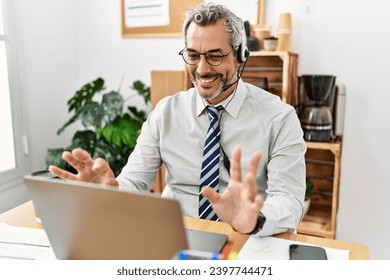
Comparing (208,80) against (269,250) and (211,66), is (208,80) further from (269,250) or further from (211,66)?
(269,250)

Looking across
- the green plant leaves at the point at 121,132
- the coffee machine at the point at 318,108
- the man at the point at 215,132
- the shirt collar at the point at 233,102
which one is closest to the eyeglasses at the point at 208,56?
the man at the point at 215,132

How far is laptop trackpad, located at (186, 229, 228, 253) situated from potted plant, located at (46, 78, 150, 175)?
1.45 m

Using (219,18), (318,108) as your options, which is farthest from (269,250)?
(318,108)

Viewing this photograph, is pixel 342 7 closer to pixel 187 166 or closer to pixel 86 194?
pixel 187 166

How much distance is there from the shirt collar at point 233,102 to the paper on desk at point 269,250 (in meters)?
0.56

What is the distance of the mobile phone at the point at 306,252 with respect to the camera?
0.81 meters

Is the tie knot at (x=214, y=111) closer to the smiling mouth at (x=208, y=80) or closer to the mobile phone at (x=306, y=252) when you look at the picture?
the smiling mouth at (x=208, y=80)

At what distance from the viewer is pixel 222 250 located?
863 mm

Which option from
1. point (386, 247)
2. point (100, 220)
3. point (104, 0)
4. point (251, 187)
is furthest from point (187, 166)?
point (104, 0)

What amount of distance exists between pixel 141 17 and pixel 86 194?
2.27 meters

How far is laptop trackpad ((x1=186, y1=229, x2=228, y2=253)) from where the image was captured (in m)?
0.86

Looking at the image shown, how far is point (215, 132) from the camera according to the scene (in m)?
1.32

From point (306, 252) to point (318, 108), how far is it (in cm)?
131

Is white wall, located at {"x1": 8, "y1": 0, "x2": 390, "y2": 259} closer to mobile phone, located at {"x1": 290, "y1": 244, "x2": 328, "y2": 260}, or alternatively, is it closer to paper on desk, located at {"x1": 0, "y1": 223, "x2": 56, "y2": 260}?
mobile phone, located at {"x1": 290, "y1": 244, "x2": 328, "y2": 260}
